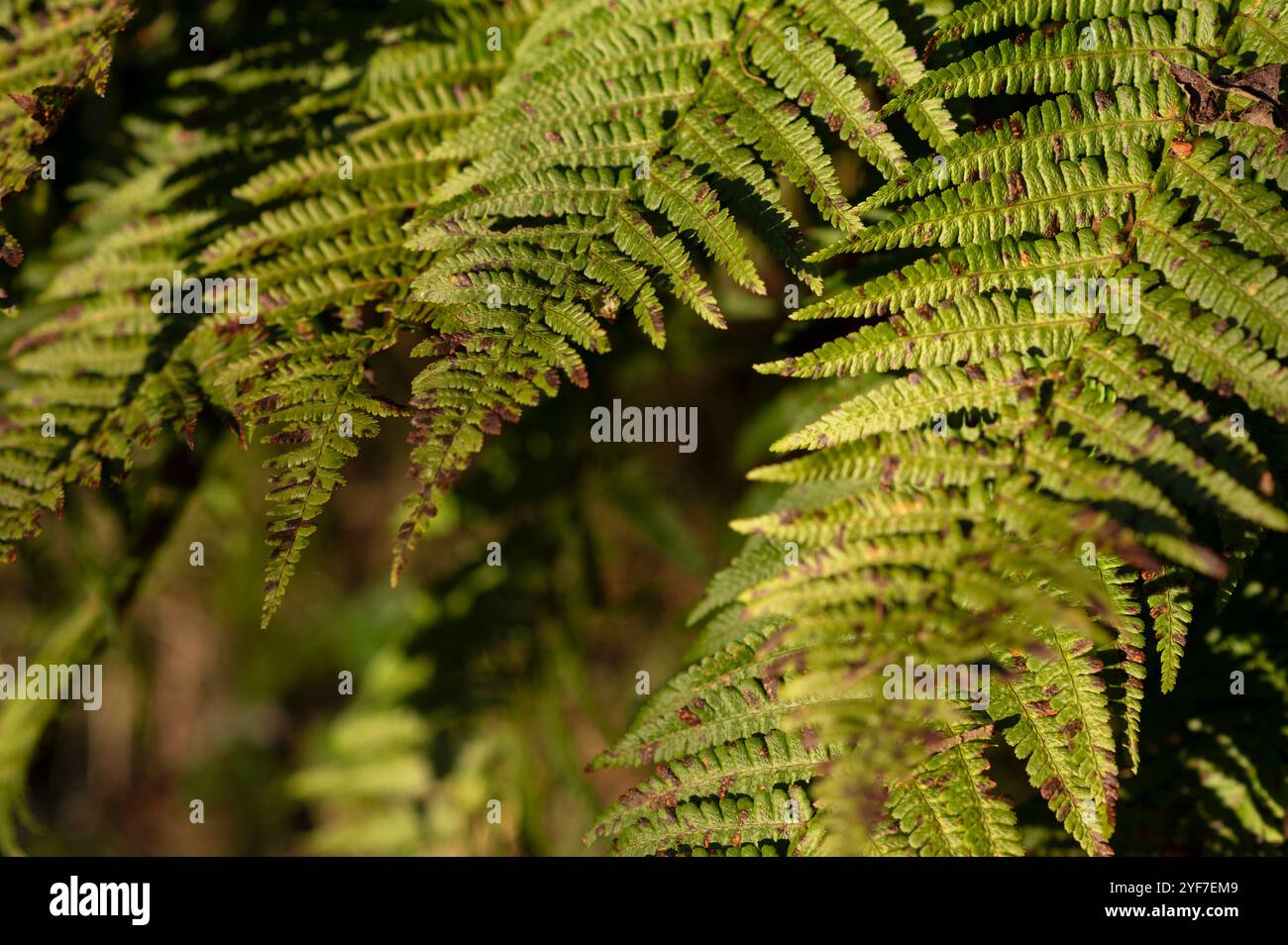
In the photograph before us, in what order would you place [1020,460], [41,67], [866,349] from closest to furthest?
[1020,460]
[866,349]
[41,67]

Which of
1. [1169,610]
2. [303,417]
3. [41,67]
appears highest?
[41,67]

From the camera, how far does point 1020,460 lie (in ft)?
3.87

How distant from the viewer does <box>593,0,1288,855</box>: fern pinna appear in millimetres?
1094

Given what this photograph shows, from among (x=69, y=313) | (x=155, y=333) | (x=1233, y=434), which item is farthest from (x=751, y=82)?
(x=69, y=313)

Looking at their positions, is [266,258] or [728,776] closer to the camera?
[728,776]

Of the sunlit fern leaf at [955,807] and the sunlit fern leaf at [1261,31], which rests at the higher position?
the sunlit fern leaf at [1261,31]

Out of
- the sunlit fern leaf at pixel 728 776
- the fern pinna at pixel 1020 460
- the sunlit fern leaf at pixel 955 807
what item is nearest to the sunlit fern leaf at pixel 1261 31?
the fern pinna at pixel 1020 460

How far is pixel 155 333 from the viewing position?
1.68 meters

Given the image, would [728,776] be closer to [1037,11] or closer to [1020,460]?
[1020,460]

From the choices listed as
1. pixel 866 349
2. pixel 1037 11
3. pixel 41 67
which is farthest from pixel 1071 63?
pixel 41 67

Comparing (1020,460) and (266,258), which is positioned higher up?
(266,258)

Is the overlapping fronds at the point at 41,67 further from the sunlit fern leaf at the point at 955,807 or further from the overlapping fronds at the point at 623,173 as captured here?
the sunlit fern leaf at the point at 955,807

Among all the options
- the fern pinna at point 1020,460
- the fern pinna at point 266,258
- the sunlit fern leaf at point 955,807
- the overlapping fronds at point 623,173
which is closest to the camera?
the fern pinna at point 1020,460

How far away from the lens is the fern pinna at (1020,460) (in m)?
1.09
